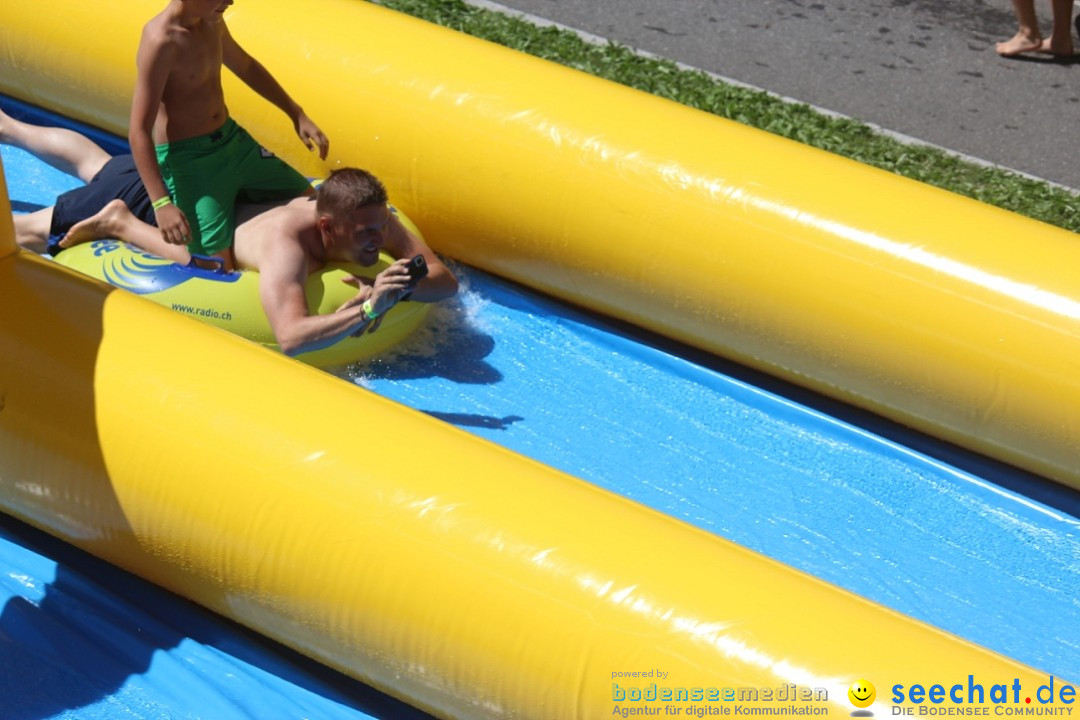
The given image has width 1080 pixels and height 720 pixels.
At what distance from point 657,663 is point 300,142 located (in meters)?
2.50

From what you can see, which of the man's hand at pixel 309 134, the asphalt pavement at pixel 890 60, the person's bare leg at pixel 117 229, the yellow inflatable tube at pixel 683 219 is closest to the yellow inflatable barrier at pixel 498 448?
the yellow inflatable tube at pixel 683 219

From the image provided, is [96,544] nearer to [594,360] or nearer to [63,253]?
[63,253]

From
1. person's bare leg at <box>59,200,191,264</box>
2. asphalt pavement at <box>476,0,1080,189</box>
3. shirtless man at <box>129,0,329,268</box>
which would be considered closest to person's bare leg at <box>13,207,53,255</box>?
person's bare leg at <box>59,200,191,264</box>

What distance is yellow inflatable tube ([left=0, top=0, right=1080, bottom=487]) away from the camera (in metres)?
3.61

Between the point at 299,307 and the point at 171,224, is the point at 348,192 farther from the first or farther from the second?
the point at 171,224

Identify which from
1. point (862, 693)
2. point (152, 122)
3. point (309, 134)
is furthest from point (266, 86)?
point (862, 693)

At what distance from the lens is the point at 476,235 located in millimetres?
4242

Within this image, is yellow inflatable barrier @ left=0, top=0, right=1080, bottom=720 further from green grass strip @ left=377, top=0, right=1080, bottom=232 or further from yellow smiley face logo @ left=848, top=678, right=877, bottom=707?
green grass strip @ left=377, top=0, right=1080, bottom=232

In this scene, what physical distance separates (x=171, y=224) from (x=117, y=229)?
46cm

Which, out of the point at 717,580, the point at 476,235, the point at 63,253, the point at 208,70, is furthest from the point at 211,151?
the point at 717,580

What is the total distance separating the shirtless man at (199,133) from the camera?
3693 mm

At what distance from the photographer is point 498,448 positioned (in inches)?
115

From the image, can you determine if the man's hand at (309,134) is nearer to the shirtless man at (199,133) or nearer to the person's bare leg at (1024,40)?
the shirtless man at (199,133)

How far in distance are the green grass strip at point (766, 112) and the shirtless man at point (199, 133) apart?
5.34ft
